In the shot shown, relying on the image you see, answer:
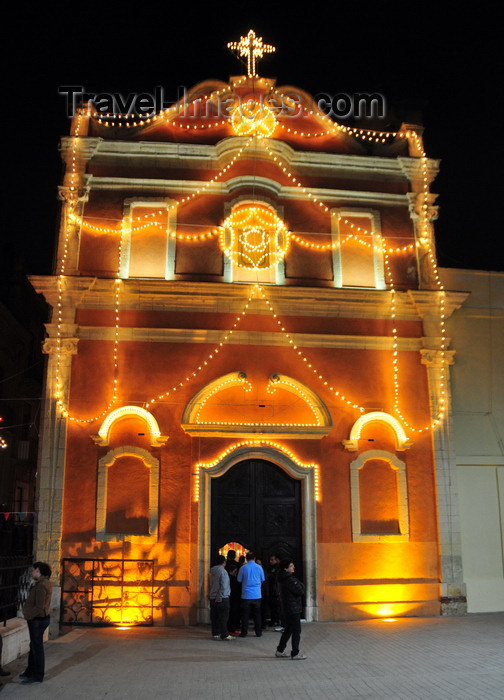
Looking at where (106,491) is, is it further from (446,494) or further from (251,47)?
(251,47)

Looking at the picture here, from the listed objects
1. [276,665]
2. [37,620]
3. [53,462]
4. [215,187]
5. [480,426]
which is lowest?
[276,665]

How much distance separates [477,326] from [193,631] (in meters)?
9.62

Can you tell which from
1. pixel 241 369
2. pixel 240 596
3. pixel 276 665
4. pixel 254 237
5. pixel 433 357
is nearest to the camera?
pixel 276 665

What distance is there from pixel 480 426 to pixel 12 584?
1094cm

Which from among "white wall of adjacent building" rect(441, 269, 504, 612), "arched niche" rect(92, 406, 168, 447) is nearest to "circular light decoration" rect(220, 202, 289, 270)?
"arched niche" rect(92, 406, 168, 447)

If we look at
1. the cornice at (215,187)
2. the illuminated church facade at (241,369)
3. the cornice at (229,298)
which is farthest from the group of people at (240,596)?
the cornice at (215,187)

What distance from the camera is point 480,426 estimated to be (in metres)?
16.5

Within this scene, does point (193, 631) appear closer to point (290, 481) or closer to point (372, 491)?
point (290, 481)

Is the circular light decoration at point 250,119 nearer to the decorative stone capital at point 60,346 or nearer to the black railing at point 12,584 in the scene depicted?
the decorative stone capital at point 60,346

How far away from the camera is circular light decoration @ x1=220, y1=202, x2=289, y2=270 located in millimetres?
16391

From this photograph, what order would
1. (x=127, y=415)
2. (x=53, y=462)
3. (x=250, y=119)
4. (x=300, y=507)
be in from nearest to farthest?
1. (x=53, y=462)
2. (x=127, y=415)
3. (x=300, y=507)
4. (x=250, y=119)

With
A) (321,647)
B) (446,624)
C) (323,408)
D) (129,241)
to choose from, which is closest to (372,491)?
(323,408)

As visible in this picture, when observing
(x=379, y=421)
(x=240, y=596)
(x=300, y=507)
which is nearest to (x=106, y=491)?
(x=240, y=596)

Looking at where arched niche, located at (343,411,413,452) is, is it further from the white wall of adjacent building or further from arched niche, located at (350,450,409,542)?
the white wall of adjacent building
